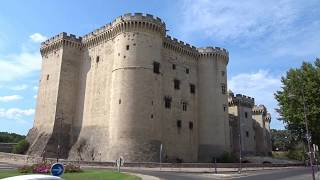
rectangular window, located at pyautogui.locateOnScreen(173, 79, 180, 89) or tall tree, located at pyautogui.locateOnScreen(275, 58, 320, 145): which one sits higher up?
rectangular window, located at pyautogui.locateOnScreen(173, 79, 180, 89)

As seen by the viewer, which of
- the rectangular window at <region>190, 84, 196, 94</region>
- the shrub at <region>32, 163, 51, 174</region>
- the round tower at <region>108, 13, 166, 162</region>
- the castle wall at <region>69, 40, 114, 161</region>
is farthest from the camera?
the rectangular window at <region>190, 84, 196, 94</region>

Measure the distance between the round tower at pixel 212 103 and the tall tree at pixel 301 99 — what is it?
13243mm

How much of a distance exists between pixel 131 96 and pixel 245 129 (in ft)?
119

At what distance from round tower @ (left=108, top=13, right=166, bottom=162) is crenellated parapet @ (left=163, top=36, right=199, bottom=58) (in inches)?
159

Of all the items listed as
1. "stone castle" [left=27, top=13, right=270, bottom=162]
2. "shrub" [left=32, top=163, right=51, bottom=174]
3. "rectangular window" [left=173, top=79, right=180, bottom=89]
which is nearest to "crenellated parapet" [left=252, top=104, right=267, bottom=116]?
"stone castle" [left=27, top=13, right=270, bottom=162]

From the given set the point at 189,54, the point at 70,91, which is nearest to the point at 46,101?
the point at 70,91

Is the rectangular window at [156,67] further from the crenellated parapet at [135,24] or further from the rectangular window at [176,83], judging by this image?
the rectangular window at [176,83]

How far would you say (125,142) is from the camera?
44.5 m

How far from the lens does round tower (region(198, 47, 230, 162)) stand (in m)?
56.6

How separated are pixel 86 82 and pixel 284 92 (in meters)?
28.4

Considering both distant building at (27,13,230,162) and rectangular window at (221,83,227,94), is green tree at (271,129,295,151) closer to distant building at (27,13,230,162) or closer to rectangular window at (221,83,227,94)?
rectangular window at (221,83,227,94)

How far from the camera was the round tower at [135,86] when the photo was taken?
44688 mm

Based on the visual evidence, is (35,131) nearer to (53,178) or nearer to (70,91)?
(70,91)

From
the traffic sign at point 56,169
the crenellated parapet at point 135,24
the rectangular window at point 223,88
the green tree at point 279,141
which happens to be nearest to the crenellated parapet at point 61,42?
the crenellated parapet at point 135,24
